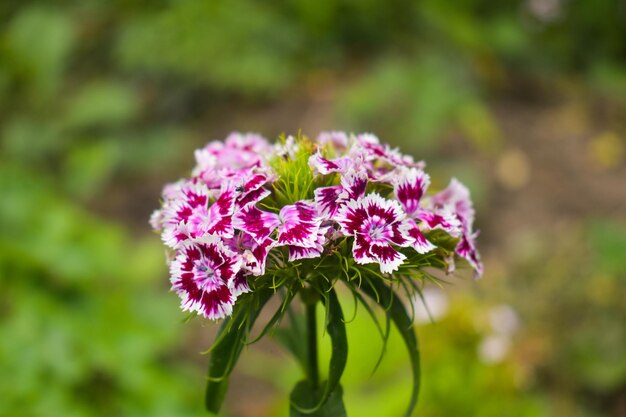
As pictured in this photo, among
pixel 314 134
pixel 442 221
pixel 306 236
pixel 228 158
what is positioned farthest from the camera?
pixel 314 134

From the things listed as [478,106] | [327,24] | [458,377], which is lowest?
[458,377]

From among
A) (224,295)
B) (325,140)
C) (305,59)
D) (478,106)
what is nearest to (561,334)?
(478,106)

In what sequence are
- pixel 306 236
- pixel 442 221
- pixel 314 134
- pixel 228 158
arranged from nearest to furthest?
pixel 306 236, pixel 442 221, pixel 228 158, pixel 314 134

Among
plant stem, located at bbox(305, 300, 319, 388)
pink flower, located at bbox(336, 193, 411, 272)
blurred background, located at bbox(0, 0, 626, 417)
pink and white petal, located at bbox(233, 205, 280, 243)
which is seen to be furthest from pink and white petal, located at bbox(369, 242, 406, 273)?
blurred background, located at bbox(0, 0, 626, 417)

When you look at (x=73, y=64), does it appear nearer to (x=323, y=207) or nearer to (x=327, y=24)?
(x=327, y=24)

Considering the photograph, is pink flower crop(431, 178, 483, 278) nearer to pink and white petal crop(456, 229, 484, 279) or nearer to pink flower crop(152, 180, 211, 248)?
pink and white petal crop(456, 229, 484, 279)

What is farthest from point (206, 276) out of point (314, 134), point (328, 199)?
point (314, 134)

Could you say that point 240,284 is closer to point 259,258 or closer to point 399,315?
point 259,258
